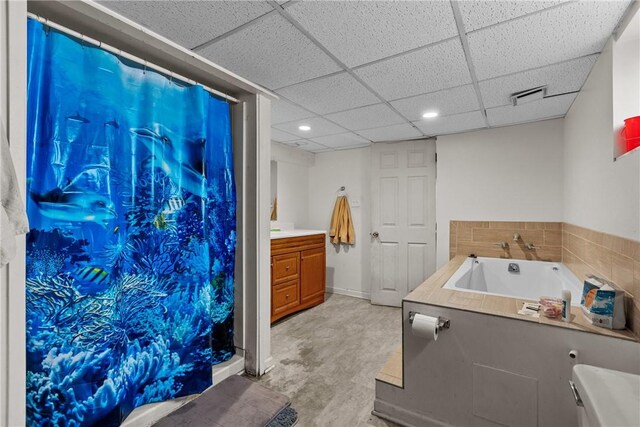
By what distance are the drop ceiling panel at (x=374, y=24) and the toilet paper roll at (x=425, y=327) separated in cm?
148

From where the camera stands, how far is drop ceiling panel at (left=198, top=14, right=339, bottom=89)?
1459 millimetres

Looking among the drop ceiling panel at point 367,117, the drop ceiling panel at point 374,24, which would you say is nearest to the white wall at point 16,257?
the drop ceiling panel at point 374,24

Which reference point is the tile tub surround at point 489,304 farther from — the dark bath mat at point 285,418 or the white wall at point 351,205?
the white wall at point 351,205

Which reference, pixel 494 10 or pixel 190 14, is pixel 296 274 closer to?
pixel 190 14

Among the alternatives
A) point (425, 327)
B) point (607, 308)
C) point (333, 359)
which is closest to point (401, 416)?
point (425, 327)

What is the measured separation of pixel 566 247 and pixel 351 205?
2.37m

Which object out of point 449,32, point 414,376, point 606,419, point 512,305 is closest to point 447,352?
point 414,376

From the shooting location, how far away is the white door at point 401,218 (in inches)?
140

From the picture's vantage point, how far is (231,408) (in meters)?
1.65

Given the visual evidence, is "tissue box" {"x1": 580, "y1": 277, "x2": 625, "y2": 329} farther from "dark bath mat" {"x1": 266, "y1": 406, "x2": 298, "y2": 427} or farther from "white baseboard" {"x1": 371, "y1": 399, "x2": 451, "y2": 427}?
"dark bath mat" {"x1": 266, "y1": 406, "x2": 298, "y2": 427}

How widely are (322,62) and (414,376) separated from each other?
6.28ft

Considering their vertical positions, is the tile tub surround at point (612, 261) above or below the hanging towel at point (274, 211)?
below

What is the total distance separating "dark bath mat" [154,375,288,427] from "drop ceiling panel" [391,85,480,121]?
233cm

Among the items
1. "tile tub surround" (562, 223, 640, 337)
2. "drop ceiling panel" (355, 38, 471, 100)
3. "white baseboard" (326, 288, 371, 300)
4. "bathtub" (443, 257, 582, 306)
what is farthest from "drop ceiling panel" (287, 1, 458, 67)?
"white baseboard" (326, 288, 371, 300)
